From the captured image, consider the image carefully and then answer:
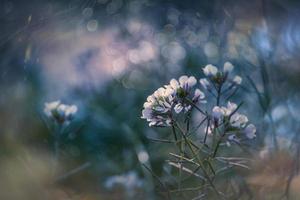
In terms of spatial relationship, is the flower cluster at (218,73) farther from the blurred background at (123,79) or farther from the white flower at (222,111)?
the blurred background at (123,79)

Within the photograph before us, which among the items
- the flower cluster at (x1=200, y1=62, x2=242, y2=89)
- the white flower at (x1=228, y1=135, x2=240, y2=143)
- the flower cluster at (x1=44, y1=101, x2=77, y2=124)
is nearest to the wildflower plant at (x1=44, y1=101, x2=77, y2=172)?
the flower cluster at (x1=44, y1=101, x2=77, y2=124)

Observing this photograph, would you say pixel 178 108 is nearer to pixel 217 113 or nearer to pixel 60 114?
A: pixel 217 113

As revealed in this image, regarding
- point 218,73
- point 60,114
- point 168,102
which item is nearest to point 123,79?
point 60,114

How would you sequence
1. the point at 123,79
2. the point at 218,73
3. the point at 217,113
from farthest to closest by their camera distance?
the point at 123,79 → the point at 218,73 → the point at 217,113

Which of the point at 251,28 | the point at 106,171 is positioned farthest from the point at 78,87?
the point at 251,28

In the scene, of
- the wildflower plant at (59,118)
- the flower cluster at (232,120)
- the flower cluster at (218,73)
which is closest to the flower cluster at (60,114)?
the wildflower plant at (59,118)

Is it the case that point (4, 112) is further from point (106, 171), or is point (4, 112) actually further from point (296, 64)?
point (296, 64)

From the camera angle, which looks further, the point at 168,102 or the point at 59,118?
the point at 59,118
